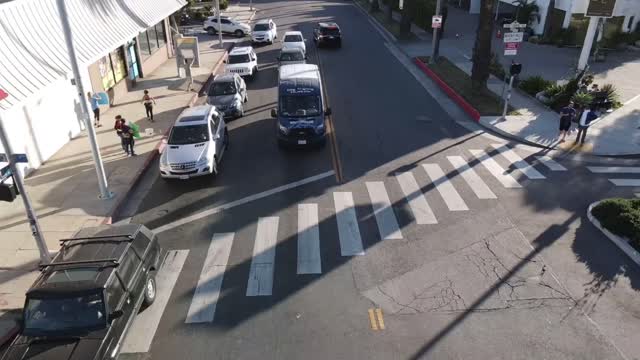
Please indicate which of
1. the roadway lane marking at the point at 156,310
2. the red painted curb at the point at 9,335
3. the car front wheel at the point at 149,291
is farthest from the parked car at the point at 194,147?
the red painted curb at the point at 9,335

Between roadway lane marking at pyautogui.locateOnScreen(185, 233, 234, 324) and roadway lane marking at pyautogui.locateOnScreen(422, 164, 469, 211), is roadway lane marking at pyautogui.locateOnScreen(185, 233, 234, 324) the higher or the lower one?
the lower one

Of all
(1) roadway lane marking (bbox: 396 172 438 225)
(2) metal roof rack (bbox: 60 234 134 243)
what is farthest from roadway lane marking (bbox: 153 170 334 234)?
(2) metal roof rack (bbox: 60 234 134 243)

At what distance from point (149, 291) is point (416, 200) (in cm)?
797

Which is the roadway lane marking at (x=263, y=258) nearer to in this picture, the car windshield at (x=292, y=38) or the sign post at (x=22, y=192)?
the sign post at (x=22, y=192)

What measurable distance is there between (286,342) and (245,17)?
46524 mm

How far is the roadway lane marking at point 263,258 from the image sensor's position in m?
10.7

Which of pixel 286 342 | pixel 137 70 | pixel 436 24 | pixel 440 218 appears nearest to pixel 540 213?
pixel 440 218

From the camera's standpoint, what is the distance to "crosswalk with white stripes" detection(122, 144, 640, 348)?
1099 cm

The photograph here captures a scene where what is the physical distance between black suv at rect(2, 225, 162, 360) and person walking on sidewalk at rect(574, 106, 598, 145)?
16125 millimetres

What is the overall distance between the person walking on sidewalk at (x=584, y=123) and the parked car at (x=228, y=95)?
13971mm

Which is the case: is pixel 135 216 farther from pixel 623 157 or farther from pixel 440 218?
pixel 623 157

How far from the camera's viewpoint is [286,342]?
9227 millimetres

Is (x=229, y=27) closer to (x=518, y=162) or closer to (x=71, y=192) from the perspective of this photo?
(x=71, y=192)

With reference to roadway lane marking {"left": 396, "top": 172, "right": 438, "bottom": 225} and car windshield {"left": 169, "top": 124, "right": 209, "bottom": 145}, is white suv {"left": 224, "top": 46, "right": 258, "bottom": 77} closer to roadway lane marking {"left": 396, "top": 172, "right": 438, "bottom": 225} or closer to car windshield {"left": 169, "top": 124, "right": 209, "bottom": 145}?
car windshield {"left": 169, "top": 124, "right": 209, "bottom": 145}
